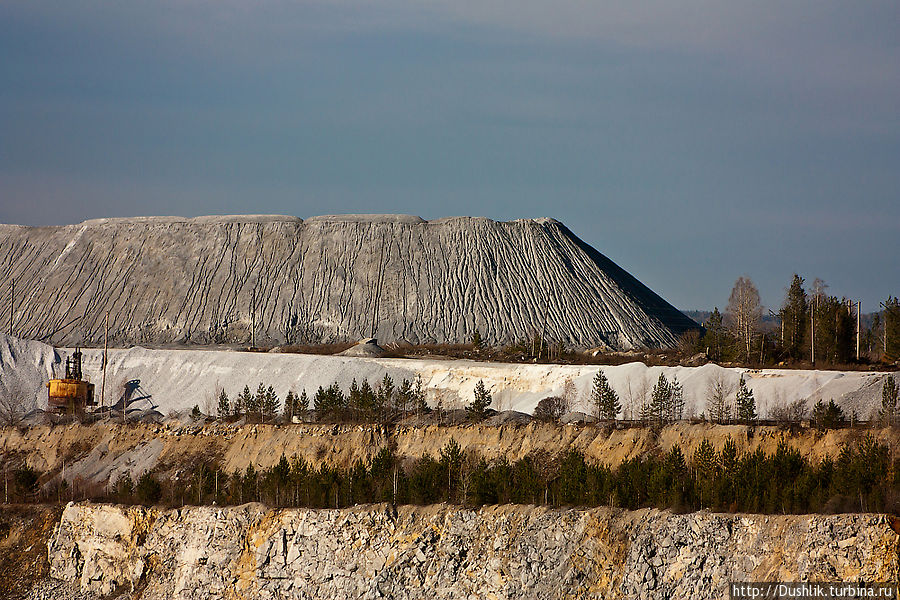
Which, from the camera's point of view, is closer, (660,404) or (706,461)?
(706,461)

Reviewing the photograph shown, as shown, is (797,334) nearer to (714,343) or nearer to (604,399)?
(714,343)

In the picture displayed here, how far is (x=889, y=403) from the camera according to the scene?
40.1 metres

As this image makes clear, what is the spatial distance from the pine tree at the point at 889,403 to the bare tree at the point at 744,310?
75.3 ft

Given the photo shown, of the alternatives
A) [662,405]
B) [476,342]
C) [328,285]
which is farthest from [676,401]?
[328,285]

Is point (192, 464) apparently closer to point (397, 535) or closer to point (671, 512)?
point (397, 535)

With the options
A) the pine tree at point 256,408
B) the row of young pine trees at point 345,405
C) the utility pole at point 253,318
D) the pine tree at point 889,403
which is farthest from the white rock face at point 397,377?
the utility pole at point 253,318

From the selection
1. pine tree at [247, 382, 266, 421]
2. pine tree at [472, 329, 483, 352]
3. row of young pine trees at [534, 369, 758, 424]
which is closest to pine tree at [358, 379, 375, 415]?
pine tree at [247, 382, 266, 421]

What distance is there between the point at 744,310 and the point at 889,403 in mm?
28323

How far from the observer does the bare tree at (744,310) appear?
66750 millimetres

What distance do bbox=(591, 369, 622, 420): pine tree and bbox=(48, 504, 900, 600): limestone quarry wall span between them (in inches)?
450

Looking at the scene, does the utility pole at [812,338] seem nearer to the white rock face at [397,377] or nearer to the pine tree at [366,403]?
the white rock face at [397,377]

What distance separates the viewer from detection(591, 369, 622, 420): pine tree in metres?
44.8

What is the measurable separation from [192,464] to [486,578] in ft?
52.1

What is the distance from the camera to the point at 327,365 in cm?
6328
